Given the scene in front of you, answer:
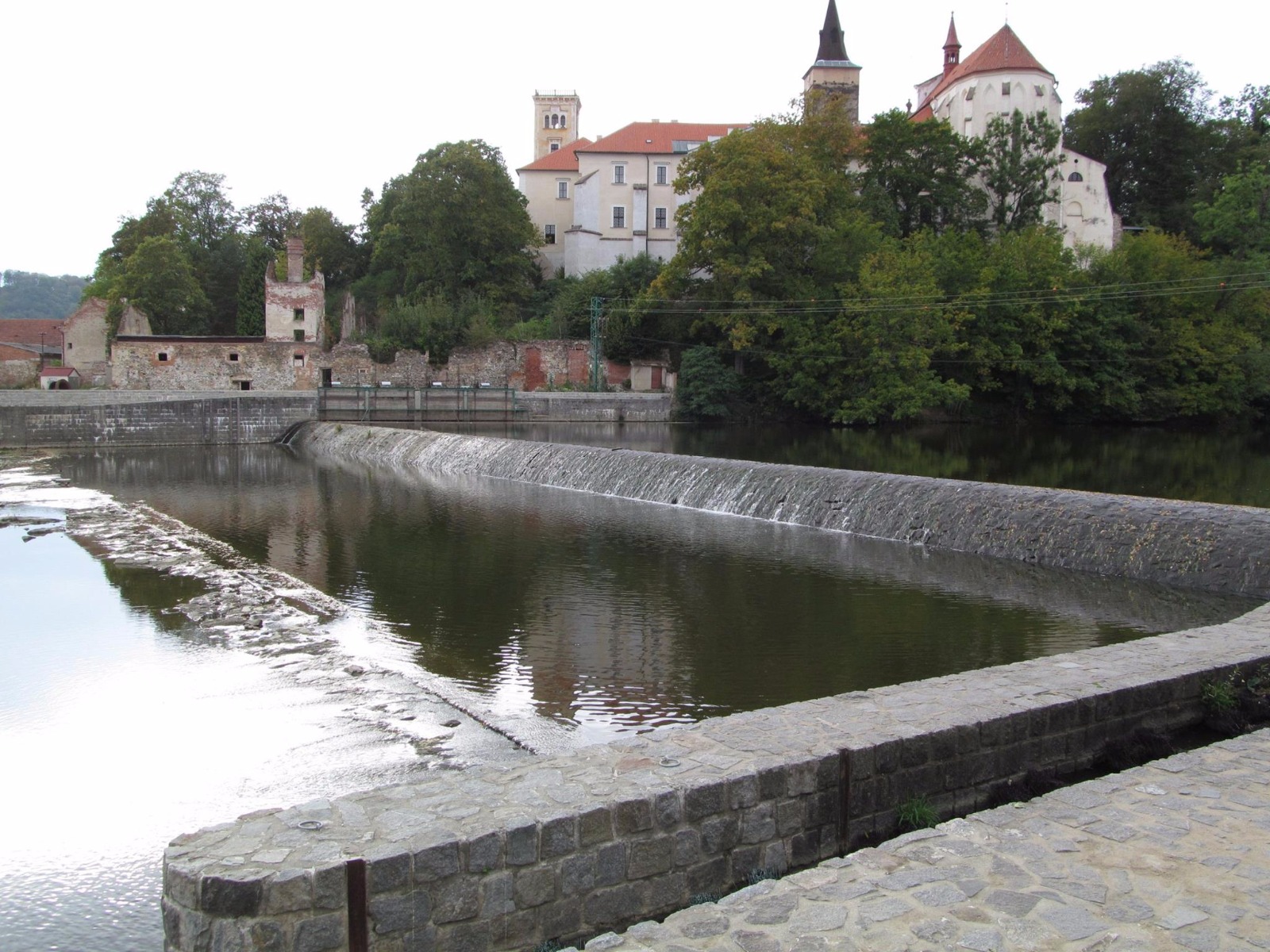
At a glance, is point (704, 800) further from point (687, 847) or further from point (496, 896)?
point (496, 896)

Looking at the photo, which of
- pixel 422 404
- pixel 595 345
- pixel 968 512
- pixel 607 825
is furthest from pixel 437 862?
pixel 595 345

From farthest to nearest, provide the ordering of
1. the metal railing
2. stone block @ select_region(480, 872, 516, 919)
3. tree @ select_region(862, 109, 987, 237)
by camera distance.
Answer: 1. tree @ select_region(862, 109, 987, 237)
2. the metal railing
3. stone block @ select_region(480, 872, 516, 919)

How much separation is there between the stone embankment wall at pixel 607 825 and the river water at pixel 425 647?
1.28m

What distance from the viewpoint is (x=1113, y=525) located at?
40.8ft

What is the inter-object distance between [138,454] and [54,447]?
3618 millimetres

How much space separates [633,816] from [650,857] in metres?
0.19

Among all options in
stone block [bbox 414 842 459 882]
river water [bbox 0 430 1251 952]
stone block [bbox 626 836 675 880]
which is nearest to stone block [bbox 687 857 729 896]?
stone block [bbox 626 836 675 880]

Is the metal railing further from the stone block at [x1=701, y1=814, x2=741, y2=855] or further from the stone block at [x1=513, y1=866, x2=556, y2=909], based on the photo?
the stone block at [x1=513, y1=866, x2=556, y2=909]

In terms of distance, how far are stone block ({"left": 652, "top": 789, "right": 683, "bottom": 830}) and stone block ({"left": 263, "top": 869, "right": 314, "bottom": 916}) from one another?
1.39 meters

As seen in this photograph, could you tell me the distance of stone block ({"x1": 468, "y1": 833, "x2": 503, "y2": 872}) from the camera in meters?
3.88

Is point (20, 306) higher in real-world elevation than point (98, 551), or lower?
higher

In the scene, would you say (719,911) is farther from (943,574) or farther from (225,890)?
(943,574)

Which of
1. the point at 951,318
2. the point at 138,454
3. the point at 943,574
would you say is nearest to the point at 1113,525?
the point at 943,574

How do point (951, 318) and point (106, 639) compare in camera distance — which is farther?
point (951, 318)
